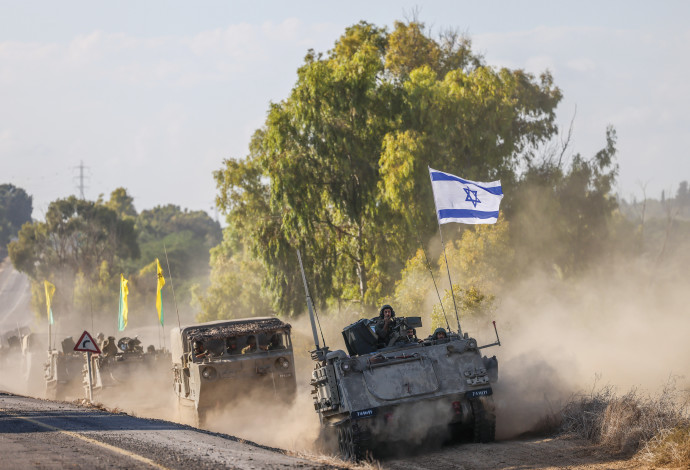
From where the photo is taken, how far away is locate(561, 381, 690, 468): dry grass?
12.0 meters

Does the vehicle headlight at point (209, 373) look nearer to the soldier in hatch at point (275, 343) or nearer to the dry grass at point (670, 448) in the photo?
the soldier in hatch at point (275, 343)

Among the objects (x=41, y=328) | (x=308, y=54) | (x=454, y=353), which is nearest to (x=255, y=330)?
(x=454, y=353)

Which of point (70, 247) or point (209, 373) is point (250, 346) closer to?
point (209, 373)

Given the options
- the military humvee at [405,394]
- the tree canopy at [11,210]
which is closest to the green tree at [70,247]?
the tree canopy at [11,210]

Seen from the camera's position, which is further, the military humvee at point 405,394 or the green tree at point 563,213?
the green tree at point 563,213

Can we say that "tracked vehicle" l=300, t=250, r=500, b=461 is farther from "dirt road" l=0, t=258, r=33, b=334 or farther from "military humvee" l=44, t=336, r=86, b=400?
"dirt road" l=0, t=258, r=33, b=334

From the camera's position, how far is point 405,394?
14227 mm

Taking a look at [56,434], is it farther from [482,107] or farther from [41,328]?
[41,328]

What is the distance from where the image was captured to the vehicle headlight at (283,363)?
67.2 feet

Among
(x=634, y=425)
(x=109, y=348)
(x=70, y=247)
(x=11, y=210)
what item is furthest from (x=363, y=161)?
Answer: (x=11, y=210)

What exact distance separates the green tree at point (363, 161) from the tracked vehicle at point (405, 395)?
18.8 metres

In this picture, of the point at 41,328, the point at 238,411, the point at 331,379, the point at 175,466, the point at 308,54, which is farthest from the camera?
the point at 41,328

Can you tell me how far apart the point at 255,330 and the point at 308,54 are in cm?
2266

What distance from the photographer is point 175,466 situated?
11.1 meters
